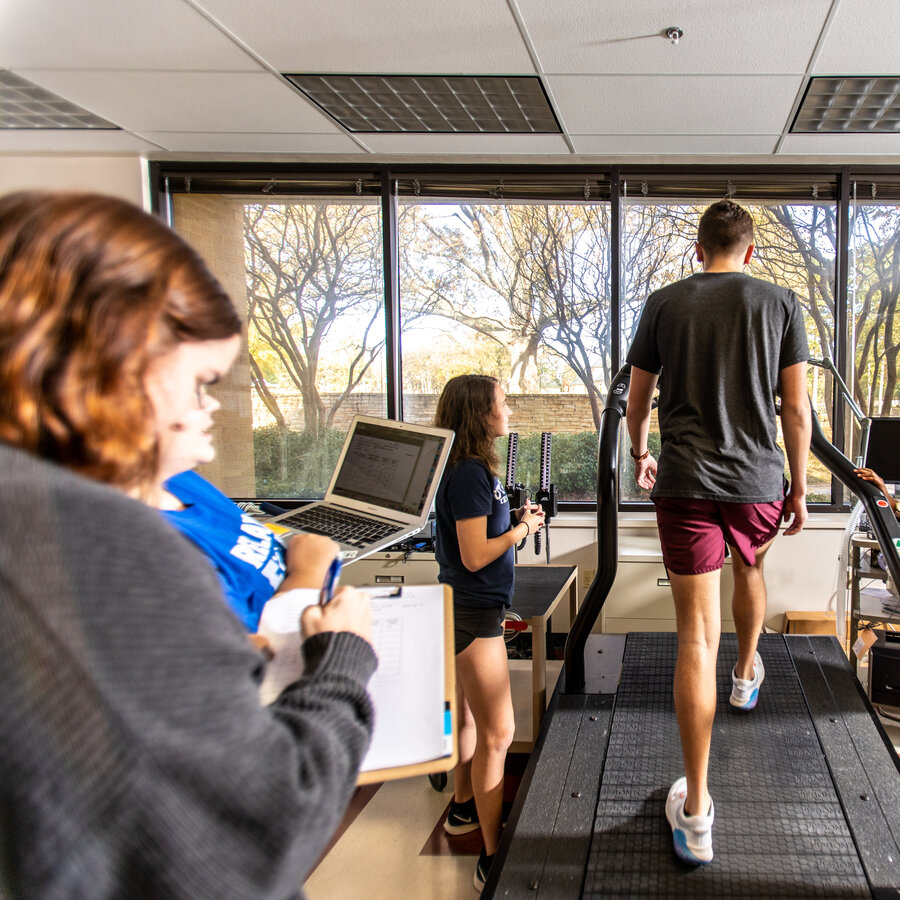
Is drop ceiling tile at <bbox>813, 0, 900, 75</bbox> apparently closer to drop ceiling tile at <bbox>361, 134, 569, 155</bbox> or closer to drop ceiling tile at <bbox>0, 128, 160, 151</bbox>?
drop ceiling tile at <bbox>361, 134, 569, 155</bbox>

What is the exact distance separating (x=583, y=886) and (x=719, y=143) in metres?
3.39

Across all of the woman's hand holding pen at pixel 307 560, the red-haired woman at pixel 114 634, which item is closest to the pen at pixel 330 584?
the woman's hand holding pen at pixel 307 560

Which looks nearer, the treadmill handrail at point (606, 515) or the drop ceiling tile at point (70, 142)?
the treadmill handrail at point (606, 515)

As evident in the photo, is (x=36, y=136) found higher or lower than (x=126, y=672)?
higher

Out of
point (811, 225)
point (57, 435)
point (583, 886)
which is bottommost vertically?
point (583, 886)

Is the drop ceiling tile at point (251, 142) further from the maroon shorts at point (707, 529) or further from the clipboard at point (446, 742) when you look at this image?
the clipboard at point (446, 742)

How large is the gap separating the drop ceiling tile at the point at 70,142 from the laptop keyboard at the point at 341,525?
114 inches

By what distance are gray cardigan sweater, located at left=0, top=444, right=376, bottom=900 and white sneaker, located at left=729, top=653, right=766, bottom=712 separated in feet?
7.43

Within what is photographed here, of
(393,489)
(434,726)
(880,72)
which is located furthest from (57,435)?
(880,72)

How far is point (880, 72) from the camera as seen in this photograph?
2742mm

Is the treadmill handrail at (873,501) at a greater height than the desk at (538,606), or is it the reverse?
the treadmill handrail at (873,501)

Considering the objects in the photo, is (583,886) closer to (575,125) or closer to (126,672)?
(126,672)

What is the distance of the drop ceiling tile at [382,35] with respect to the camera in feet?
7.59

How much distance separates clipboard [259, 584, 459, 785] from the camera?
2.58 ft
